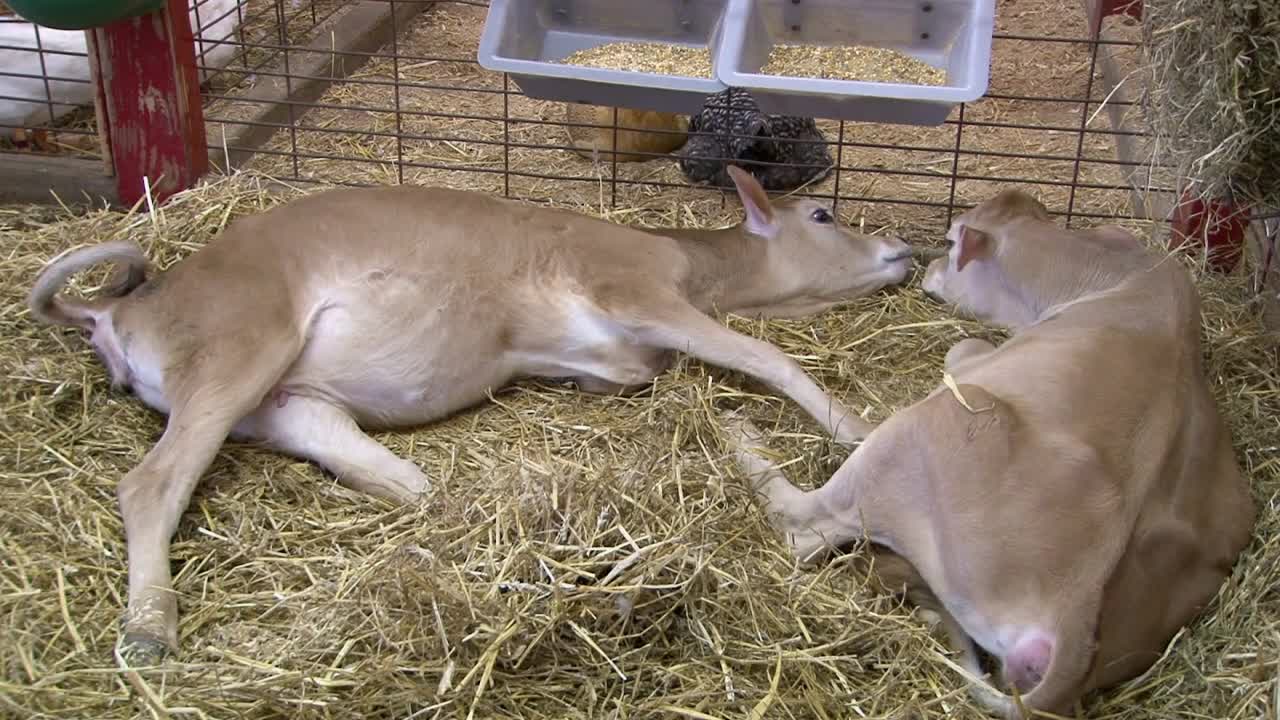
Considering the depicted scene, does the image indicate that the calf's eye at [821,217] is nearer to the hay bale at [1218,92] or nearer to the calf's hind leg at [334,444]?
the hay bale at [1218,92]

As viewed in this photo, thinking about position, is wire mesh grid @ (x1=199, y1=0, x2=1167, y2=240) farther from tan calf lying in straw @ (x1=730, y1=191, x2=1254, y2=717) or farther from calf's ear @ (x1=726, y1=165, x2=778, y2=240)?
tan calf lying in straw @ (x1=730, y1=191, x2=1254, y2=717)

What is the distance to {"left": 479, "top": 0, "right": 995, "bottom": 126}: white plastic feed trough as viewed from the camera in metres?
5.09

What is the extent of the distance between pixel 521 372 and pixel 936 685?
1.99 m

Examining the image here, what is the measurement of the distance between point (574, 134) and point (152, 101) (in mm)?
2200

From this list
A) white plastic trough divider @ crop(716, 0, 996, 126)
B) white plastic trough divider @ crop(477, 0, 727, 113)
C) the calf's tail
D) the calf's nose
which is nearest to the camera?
the calf's tail

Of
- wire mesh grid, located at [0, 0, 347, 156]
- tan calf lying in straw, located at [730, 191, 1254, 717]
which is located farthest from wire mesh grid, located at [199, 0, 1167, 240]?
tan calf lying in straw, located at [730, 191, 1254, 717]

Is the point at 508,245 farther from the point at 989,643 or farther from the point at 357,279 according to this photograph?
the point at 989,643

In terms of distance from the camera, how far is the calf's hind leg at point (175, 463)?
11.9ft

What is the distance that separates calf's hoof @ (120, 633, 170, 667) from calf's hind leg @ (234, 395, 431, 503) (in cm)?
94

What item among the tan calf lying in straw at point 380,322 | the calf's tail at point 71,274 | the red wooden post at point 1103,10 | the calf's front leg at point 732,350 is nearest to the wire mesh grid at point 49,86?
the calf's tail at point 71,274

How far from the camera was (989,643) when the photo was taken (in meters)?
3.54

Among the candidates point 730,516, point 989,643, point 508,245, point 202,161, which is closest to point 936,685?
point 989,643

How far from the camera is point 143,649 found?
11.6 ft

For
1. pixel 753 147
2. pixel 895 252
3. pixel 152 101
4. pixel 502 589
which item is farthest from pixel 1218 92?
pixel 152 101
